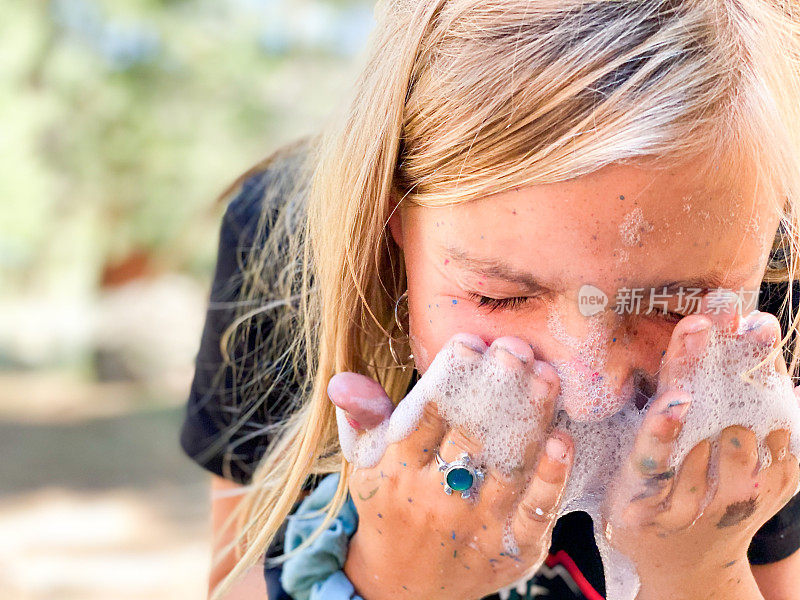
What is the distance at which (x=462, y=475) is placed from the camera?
0.83m

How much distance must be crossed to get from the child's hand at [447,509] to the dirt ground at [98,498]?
7.21ft

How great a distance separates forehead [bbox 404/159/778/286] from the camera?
0.73m

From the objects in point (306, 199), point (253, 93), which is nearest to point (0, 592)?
point (306, 199)

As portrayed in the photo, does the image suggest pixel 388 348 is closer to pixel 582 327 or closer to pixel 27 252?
pixel 582 327

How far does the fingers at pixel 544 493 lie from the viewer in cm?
79

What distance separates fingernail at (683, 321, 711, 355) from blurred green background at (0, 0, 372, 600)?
12.1 ft

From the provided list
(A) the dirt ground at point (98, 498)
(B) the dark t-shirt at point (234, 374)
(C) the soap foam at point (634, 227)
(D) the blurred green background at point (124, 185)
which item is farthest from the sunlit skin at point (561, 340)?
(D) the blurred green background at point (124, 185)

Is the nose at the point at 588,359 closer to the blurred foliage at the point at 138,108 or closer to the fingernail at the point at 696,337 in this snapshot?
Answer: the fingernail at the point at 696,337

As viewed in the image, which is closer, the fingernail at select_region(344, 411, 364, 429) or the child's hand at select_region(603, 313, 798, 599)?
the child's hand at select_region(603, 313, 798, 599)

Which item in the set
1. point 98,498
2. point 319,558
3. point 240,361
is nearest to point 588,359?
point 319,558

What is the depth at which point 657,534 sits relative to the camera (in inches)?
32.2

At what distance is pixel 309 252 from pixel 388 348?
0.17 meters

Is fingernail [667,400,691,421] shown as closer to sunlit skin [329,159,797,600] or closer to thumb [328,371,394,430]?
sunlit skin [329,159,797,600]

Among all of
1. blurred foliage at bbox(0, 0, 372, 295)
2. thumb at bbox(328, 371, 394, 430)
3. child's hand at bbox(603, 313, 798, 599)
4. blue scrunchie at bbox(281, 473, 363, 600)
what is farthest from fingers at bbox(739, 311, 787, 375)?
blurred foliage at bbox(0, 0, 372, 295)
